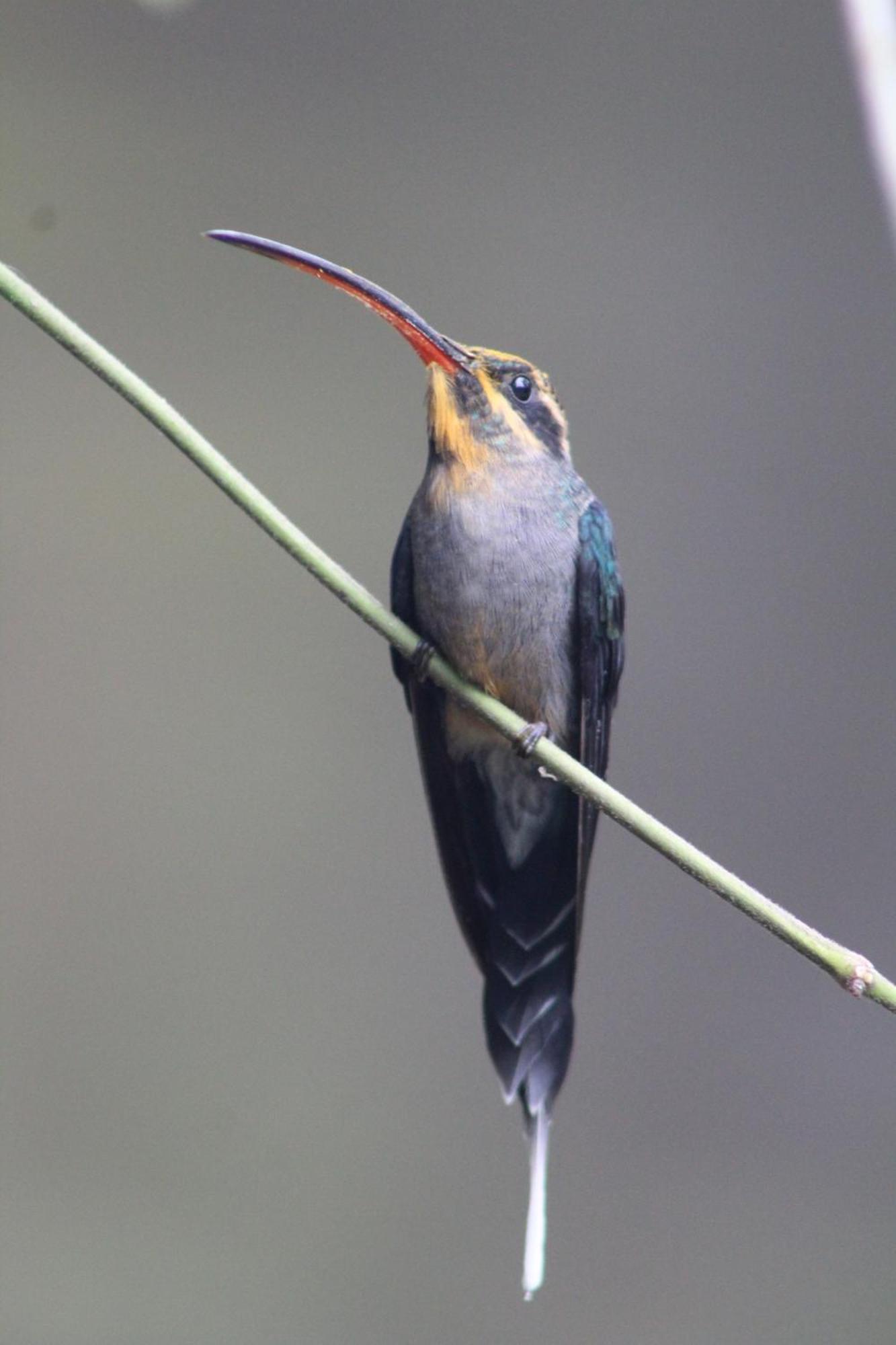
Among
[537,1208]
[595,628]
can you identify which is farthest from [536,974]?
[595,628]

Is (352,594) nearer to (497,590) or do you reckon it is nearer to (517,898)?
(497,590)

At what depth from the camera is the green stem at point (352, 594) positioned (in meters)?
0.64

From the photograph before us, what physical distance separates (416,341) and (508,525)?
0.56ft

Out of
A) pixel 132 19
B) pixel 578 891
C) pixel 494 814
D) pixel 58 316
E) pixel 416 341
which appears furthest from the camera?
pixel 132 19

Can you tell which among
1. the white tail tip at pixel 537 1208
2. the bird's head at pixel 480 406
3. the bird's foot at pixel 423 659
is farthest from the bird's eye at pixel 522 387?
the white tail tip at pixel 537 1208

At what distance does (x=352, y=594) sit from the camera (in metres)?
0.70

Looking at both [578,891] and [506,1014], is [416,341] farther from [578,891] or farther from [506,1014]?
[506,1014]

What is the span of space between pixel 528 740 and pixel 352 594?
26cm

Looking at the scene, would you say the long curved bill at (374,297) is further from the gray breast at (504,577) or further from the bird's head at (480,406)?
the gray breast at (504,577)

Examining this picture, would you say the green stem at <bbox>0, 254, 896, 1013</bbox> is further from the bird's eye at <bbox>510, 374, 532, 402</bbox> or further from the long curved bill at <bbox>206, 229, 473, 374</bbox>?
the bird's eye at <bbox>510, 374, 532, 402</bbox>

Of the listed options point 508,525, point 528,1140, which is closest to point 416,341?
point 508,525

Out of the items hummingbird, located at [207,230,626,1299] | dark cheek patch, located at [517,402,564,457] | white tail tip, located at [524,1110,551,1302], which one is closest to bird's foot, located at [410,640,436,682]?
hummingbird, located at [207,230,626,1299]

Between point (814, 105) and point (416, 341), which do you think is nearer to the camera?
point (416, 341)

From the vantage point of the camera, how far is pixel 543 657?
1.09 m
